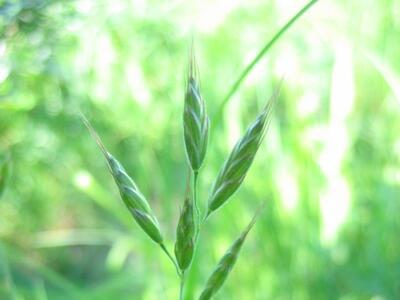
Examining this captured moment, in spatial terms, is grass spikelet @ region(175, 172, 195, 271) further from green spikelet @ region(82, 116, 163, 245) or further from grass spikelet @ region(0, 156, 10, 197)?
grass spikelet @ region(0, 156, 10, 197)

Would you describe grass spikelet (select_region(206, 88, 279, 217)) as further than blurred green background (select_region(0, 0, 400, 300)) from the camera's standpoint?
No

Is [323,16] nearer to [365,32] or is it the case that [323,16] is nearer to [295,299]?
[365,32]

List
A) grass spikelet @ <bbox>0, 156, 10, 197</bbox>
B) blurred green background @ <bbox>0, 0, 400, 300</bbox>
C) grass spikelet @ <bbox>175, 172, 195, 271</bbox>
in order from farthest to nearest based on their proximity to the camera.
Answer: blurred green background @ <bbox>0, 0, 400, 300</bbox> < grass spikelet @ <bbox>0, 156, 10, 197</bbox> < grass spikelet @ <bbox>175, 172, 195, 271</bbox>

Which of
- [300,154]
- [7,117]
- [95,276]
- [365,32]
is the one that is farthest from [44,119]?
[95,276]

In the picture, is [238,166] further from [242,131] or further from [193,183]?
[242,131]

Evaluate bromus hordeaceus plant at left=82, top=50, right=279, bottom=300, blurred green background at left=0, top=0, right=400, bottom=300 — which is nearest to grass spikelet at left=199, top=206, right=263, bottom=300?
bromus hordeaceus plant at left=82, top=50, right=279, bottom=300

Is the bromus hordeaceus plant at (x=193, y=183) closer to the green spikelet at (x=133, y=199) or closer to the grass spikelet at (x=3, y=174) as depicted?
the green spikelet at (x=133, y=199)
